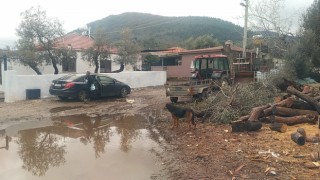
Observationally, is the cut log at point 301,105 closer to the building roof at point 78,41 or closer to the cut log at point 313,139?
the cut log at point 313,139

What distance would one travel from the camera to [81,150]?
7789 millimetres

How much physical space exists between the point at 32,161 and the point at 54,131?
10.1 feet

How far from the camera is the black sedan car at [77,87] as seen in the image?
15.8 m

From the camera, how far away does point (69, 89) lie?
618 inches

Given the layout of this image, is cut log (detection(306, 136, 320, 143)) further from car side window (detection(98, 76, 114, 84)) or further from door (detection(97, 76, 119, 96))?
car side window (detection(98, 76, 114, 84))

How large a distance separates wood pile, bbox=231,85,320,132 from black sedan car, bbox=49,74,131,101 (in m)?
9.27

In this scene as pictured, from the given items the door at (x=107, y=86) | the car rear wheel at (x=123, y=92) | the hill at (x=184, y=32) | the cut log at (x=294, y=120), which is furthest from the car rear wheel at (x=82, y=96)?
the hill at (x=184, y=32)

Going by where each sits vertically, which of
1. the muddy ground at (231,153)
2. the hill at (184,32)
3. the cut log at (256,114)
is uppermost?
the hill at (184,32)

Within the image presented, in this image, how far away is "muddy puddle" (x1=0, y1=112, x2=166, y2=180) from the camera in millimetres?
6223

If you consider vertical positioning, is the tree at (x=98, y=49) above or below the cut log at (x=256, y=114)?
above

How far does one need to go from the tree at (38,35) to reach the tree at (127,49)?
5194 millimetres

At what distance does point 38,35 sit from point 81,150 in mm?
15954

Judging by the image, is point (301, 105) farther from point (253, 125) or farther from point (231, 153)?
point (231, 153)

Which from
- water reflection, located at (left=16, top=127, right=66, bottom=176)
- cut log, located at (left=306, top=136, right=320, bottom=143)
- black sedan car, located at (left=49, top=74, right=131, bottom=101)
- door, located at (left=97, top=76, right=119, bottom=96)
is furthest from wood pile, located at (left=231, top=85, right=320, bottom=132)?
door, located at (left=97, top=76, right=119, bottom=96)
